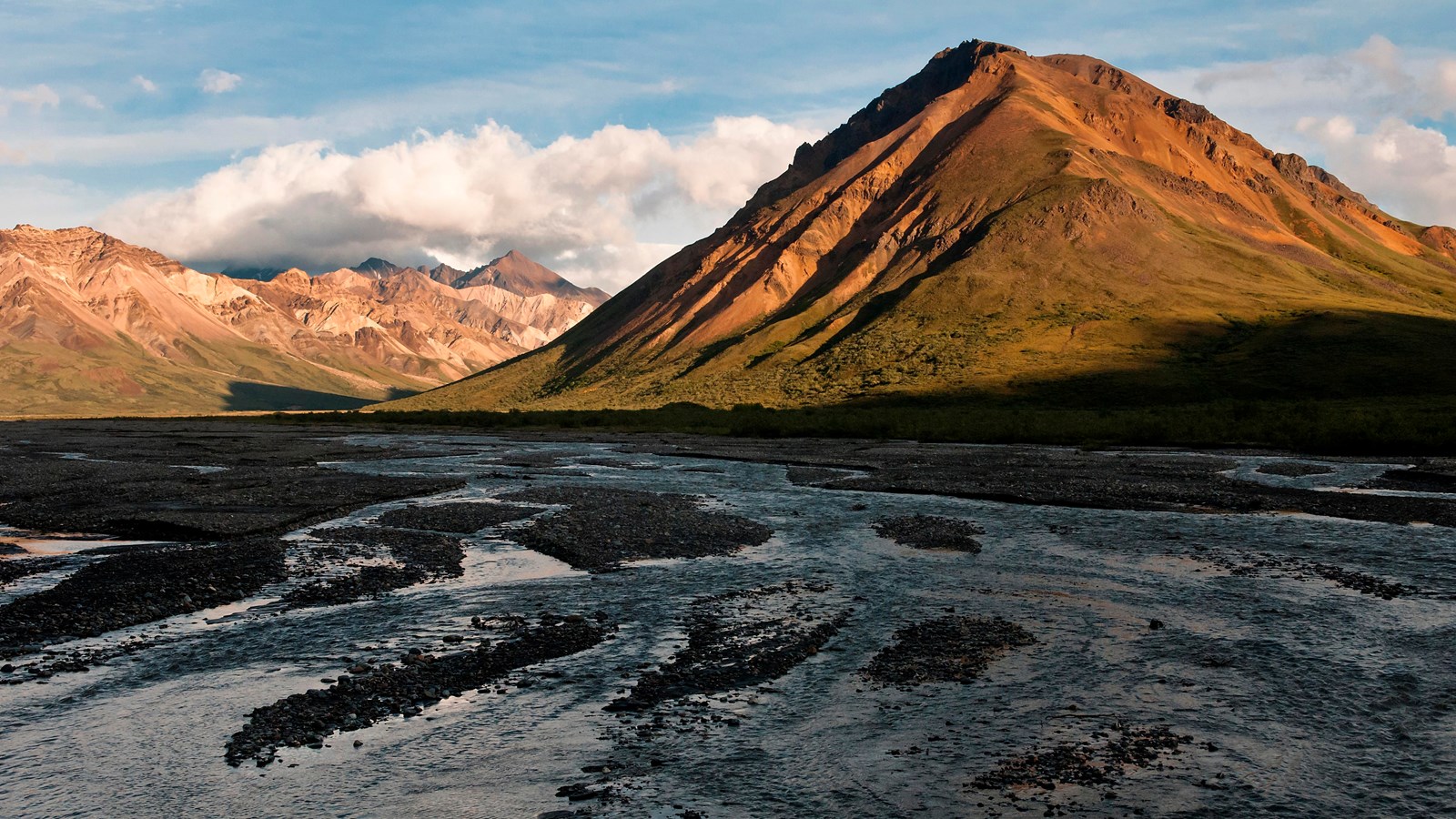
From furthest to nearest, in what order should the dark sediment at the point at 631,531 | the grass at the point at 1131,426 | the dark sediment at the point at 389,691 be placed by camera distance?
1. the grass at the point at 1131,426
2. the dark sediment at the point at 631,531
3. the dark sediment at the point at 389,691

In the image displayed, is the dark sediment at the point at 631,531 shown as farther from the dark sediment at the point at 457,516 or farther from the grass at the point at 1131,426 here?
the grass at the point at 1131,426

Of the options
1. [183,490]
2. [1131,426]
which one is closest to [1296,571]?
[183,490]

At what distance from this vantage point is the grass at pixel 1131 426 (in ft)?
178

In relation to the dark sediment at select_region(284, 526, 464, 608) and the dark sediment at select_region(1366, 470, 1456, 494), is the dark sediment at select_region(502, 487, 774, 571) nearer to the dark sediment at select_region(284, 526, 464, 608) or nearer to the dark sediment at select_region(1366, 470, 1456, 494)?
the dark sediment at select_region(284, 526, 464, 608)

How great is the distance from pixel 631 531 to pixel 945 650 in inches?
516

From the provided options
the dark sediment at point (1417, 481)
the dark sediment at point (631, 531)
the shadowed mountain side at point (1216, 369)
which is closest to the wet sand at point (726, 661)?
the dark sediment at point (631, 531)

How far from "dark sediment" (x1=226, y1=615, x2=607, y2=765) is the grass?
5240 cm

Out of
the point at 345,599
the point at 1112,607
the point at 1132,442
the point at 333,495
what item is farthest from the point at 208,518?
the point at 1132,442

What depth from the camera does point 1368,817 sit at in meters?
9.05

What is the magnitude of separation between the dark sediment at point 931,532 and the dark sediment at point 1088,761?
12.4 metres

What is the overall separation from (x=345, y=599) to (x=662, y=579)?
623 cm

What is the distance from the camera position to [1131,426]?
7125cm

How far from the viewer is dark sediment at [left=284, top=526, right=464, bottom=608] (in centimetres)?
1834

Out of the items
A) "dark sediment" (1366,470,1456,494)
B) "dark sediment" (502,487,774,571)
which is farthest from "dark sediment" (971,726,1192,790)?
"dark sediment" (1366,470,1456,494)
